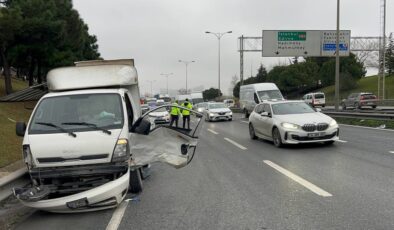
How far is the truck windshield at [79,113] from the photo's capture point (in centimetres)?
706

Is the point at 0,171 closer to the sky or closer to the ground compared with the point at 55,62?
closer to the ground

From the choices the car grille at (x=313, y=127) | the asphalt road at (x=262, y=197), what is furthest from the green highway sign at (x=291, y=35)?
the asphalt road at (x=262, y=197)

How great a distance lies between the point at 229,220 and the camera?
5906 millimetres

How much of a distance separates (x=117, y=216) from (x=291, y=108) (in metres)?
9.38

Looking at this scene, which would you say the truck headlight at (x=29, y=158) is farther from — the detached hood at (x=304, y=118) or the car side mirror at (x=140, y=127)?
the detached hood at (x=304, y=118)

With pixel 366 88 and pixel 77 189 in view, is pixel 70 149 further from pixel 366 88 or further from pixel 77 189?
pixel 366 88

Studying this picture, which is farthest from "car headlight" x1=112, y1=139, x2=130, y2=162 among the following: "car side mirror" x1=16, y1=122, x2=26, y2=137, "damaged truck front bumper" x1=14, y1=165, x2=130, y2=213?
"car side mirror" x1=16, y1=122, x2=26, y2=137

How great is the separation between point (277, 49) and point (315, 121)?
99.5ft

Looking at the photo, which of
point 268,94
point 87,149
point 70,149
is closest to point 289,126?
point 87,149

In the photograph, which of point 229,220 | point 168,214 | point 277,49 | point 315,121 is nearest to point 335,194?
point 229,220

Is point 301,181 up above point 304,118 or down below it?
below

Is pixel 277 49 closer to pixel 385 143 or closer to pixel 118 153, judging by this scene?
pixel 385 143

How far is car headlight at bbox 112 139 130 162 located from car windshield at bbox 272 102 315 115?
8410 millimetres

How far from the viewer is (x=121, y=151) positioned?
679cm
